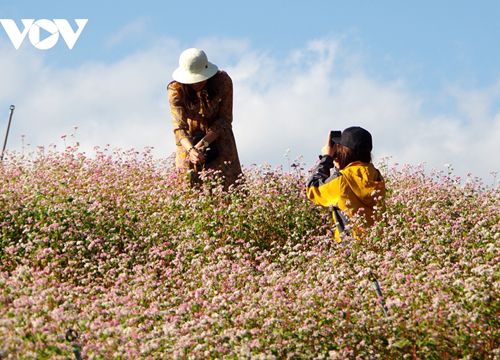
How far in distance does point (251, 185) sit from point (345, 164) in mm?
2221

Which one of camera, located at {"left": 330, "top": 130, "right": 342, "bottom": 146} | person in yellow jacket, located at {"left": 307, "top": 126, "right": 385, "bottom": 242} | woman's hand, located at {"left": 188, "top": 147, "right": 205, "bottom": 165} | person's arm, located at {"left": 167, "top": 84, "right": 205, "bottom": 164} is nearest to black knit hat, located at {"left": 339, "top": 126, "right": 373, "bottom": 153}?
person in yellow jacket, located at {"left": 307, "top": 126, "right": 385, "bottom": 242}

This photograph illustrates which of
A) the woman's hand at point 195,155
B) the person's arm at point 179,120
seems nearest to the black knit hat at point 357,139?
the woman's hand at point 195,155

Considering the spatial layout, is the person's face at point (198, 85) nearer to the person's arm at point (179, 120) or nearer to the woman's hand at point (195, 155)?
the person's arm at point (179, 120)

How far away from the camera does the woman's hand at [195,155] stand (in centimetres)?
1148

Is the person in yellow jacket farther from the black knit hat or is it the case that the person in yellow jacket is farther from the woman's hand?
the woman's hand

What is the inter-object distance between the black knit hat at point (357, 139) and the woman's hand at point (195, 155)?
2834 mm

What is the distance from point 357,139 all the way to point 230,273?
6.56 feet

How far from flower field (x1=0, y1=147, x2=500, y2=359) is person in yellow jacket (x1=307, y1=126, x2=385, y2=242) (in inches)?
12.4

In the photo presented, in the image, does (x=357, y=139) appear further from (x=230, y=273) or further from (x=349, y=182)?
(x=230, y=273)

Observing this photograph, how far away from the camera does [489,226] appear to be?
9.47 meters

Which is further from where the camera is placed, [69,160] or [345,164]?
[69,160]

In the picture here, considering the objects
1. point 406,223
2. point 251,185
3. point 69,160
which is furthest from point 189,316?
point 69,160

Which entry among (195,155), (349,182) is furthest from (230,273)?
(195,155)

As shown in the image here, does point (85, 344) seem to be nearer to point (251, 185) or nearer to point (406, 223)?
point (406, 223)
